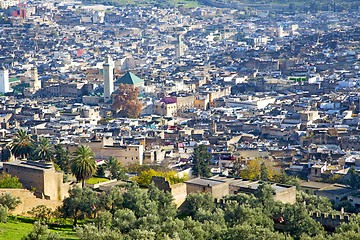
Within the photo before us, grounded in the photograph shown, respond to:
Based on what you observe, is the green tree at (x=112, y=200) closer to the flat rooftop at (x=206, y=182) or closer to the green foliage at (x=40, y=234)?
the flat rooftop at (x=206, y=182)

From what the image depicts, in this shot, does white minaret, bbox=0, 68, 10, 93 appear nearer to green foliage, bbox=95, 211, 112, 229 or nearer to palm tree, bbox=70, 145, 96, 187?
palm tree, bbox=70, 145, 96, 187

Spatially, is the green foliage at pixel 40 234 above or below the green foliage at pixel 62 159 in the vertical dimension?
above

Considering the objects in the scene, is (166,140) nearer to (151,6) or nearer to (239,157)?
(239,157)

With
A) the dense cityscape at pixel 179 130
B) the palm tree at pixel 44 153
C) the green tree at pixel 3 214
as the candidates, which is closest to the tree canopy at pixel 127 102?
the dense cityscape at pixel 179 130

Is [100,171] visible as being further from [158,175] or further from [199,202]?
[199,202]

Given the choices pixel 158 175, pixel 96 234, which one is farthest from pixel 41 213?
pixel 158 175

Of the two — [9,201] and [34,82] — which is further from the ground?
[34,82]

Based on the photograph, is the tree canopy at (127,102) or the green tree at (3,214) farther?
the tree canopy at (127,102)
